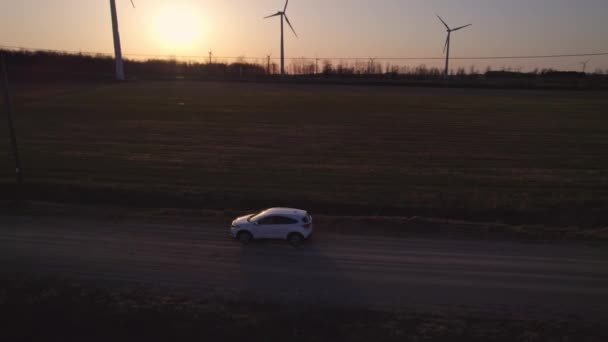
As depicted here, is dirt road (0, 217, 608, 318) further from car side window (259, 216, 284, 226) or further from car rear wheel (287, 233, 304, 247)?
car side window (259, 216, 284, 226)

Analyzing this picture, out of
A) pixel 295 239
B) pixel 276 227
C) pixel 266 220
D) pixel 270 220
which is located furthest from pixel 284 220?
pixel 295 239

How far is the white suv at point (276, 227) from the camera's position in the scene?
17422 millimetres

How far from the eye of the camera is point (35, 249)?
685 inches

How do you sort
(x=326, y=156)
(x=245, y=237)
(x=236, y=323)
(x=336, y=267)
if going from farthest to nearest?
(x=326, y=156) < (x=245, y=237) < (x=336, y=267) < (x=236, y=323)

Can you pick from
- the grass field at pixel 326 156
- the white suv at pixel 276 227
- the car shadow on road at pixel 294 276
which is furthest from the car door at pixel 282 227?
the grass field at pixel 326 156

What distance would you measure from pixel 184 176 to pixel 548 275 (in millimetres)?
21708

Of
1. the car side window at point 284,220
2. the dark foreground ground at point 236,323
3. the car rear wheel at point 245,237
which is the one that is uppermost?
the car side window at point 284,220

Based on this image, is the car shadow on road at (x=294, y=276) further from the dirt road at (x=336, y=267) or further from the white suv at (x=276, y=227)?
the white suv at (x=276, y=227)

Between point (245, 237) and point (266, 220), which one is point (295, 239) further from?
point (245, 237)

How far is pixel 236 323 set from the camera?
11.8m

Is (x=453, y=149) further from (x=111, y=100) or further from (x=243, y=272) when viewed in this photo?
(x=111, y=100)

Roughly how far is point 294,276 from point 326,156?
21.6 meters

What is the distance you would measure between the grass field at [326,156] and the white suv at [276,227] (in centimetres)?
563

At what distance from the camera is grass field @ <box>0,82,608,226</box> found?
24266 mm
